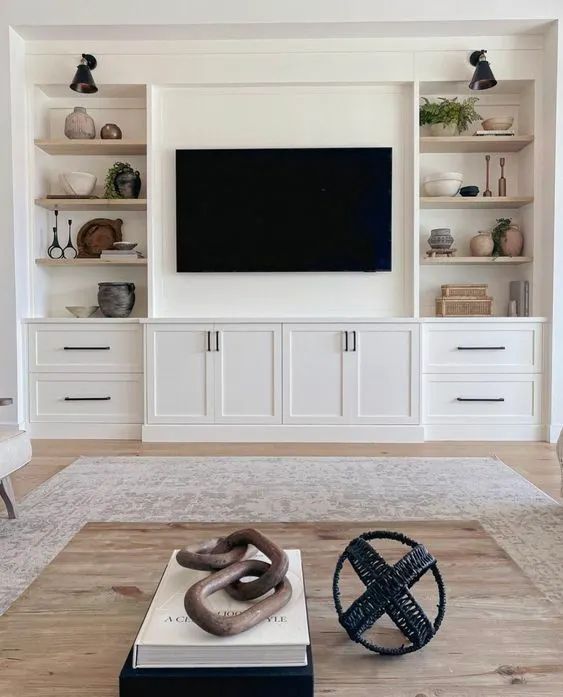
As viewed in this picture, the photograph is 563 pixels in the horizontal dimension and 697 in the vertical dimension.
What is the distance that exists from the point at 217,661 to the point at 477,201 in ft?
12.5

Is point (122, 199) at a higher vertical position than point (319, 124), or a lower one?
lower

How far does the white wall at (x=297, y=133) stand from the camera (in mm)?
3998

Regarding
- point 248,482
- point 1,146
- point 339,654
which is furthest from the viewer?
point 1,146

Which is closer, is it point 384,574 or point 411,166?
point 384,574

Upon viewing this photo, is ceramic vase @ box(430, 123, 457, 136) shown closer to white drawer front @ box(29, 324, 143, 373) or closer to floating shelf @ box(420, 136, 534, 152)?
floating shelf @ box(420, 136, 534, 152)

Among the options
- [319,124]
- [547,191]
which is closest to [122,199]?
[319,124]

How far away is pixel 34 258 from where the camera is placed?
4027 millimetres

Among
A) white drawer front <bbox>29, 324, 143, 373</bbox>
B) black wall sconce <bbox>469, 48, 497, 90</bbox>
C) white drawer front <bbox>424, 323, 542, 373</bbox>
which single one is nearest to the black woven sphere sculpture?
white drawer front <bbox>424, 323, 542, 373</bbox>

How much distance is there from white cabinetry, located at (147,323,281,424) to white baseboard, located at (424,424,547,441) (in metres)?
1.07

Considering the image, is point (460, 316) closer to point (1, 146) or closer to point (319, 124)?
point (319, 124)

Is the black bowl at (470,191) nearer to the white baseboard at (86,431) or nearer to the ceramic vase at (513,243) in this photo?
the ceramic vase at (513,243)

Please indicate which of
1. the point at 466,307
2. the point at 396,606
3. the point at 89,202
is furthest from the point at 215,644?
the point at 89,202

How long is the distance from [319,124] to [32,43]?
6.73ft

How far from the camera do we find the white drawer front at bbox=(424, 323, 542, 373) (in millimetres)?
3801
